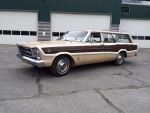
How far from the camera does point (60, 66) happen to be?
17.9ft

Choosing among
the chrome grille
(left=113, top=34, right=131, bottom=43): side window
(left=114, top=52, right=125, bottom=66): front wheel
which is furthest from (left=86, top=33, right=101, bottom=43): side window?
the chrome grille

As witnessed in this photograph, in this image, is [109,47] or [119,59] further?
[119,59]

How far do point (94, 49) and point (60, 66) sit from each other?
5.50ft

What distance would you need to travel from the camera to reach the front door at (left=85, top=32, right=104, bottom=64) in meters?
6.14

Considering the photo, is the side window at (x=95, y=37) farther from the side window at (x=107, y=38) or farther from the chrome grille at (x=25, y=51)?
the chrome grille at (x=25, y=51)

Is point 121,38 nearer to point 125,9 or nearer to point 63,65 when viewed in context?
point 63,65

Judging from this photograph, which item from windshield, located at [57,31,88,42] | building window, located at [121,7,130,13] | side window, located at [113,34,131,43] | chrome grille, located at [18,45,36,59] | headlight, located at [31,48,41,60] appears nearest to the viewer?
headlight, located at [31,48,41,60]

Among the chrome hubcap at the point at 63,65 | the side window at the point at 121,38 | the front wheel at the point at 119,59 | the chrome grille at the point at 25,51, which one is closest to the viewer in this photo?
the chrome grille at the point at 25,51

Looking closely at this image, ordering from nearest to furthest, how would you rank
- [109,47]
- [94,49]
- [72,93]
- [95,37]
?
[72,93], [94,49], [95,37], [109,47]

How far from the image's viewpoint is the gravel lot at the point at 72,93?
3.32 metres

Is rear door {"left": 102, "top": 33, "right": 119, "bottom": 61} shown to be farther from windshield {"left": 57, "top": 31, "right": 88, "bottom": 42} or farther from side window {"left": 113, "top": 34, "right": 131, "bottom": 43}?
windshield {"left": 57, "top": 31, "right": 88, "bottom": 42}

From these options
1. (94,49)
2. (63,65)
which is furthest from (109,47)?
(63,65)

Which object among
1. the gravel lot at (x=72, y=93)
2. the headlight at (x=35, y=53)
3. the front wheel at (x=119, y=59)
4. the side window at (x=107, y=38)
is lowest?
the gravel lot at (x=72, y=93)

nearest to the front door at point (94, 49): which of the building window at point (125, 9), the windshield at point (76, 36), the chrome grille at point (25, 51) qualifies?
the windshield at point (76, 36)
